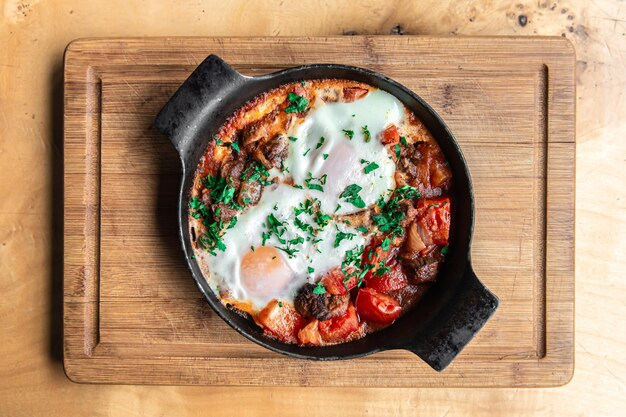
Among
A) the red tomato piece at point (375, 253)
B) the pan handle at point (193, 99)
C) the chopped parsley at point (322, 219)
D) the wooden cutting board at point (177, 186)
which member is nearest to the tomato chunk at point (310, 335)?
the wooden cutting board at point (177, 186)

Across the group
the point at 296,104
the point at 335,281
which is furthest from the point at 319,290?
the point at 296,104

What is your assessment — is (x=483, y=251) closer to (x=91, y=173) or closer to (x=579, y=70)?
(x=579, y=70)

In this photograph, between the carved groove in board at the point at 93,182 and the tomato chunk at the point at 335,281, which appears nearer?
the tomato chunk at the point at 335,281

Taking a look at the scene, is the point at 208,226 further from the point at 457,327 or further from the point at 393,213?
the point at 457,327

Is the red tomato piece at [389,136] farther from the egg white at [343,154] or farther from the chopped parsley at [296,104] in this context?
the chopped parsley at [296,104]

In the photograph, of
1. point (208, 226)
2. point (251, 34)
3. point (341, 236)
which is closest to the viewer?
point (341, 236)

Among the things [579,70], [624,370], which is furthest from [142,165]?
[624,370]

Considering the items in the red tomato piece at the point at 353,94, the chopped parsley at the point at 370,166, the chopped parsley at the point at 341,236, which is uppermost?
the red tomato piece at the point at 353,94
